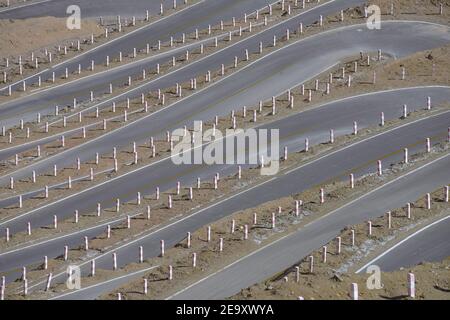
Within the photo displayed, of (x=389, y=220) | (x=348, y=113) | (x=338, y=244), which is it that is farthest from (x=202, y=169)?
(x=338, y=244)

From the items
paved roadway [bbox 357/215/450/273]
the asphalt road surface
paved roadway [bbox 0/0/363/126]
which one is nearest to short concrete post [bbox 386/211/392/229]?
paved roadway [bbox 357/215/450/273]

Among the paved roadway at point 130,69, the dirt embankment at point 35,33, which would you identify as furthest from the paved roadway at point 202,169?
the dirt embankment at point 35,33

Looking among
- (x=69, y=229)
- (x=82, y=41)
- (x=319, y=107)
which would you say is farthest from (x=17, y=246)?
(x=82, y=41)

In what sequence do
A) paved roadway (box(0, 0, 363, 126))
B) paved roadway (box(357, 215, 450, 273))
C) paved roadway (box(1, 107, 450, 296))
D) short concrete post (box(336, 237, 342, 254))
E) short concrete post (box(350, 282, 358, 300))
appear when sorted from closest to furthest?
1. short concrete post (box(350, 282, 358, 300))
2. paved roadway (box(357, 215, 450, 273))
3. short concrete post (box(336, 237, 342, 254))
4. paved roadway (box(1, 107, 450, 296))
5. paved roadway (box(0, 0, 363, 126))

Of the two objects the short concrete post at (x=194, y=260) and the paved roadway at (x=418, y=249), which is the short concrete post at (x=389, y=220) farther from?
the short concrete post at (x=194, y=260)

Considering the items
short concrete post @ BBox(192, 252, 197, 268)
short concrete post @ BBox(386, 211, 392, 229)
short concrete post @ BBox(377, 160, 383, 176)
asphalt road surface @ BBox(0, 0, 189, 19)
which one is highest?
asphalt road surface @ BBox(0, 0, 189, 19)

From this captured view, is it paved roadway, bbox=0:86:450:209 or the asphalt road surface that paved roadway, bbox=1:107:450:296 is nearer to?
paved roadway, bbox=0:86:450:209

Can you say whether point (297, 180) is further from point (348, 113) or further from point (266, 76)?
point (266, 76)
